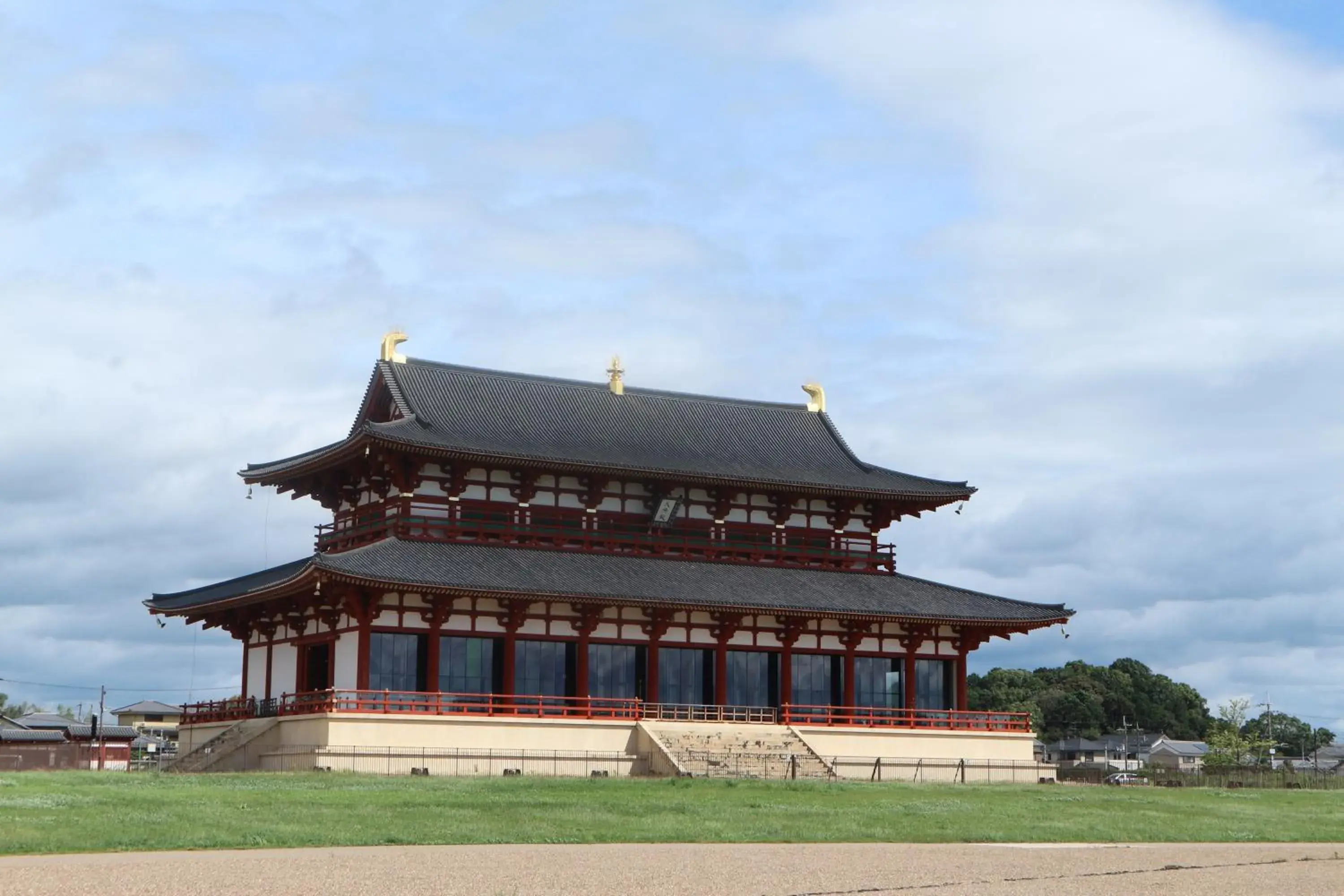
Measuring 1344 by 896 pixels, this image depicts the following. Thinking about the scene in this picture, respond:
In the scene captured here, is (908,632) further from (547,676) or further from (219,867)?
(219,867)

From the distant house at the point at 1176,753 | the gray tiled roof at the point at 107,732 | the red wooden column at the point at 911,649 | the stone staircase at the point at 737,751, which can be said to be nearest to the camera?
the stone staircase at the point at 737,751

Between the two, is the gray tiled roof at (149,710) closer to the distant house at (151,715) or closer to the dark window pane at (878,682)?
the distant house at (151,715)

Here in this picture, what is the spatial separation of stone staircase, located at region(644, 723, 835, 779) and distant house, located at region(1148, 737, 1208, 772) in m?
86.6

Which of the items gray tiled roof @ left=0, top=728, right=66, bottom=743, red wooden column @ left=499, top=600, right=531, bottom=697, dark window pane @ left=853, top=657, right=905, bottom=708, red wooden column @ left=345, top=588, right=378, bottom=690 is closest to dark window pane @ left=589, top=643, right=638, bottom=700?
red wooden column @ left=499, top=600, right=531, bottom=697

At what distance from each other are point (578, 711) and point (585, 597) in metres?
4.28

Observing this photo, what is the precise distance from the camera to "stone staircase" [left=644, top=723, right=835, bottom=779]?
176 feet

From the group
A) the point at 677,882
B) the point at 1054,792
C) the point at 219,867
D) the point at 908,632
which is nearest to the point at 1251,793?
the point at 1054,792

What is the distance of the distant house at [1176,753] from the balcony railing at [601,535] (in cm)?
7939

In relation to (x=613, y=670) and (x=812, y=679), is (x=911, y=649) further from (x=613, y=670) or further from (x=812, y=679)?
(x=613, y=670)

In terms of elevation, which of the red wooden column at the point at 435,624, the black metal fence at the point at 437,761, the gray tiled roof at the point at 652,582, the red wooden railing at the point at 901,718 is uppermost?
the gray tiled roof at the point at 652,582

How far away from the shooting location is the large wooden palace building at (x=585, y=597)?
56.3 m

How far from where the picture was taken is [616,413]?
228 ft

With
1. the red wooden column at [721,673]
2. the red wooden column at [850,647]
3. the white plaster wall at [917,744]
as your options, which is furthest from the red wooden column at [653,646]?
the red wooden column at [850,647]

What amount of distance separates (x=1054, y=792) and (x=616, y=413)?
26.7m
